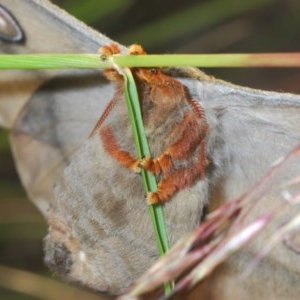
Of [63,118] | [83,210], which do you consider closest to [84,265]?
[83,210]

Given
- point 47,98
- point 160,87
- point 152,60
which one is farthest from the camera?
point 47,98

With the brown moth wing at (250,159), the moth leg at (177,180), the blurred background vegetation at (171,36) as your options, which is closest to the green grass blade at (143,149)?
the moth leg at (177,180)

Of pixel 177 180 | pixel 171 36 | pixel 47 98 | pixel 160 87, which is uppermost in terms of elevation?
pixel 171 36

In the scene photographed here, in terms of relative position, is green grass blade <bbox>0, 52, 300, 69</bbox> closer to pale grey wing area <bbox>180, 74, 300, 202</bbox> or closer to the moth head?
the moth head

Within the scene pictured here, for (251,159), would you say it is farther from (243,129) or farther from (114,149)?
(114,149)

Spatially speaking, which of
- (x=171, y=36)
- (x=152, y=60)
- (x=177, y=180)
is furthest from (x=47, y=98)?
(x=171, y=36)

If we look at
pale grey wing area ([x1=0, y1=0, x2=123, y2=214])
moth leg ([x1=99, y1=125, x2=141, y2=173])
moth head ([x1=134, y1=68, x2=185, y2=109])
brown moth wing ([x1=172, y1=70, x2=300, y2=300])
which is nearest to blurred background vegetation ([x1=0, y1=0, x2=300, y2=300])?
pale grey wing area ([x1=0, y1=0, x2=123, y2=214])

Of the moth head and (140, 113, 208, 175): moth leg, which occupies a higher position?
the moth head

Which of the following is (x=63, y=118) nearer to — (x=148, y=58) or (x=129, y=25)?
(x=148, y=58)
